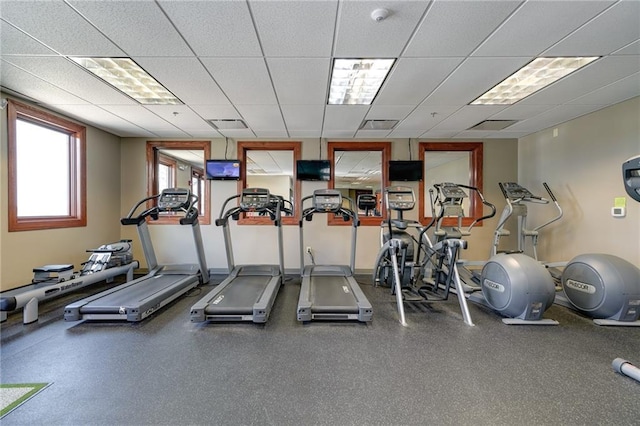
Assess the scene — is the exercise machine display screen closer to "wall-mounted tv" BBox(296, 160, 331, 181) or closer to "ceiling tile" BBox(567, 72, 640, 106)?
"wall-mounted tv" BBox(296, 160, 331, 181)

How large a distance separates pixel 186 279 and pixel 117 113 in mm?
2695

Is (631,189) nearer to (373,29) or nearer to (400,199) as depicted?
(400,199)

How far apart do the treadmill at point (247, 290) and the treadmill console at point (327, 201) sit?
610 mm

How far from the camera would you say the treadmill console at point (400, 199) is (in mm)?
3396

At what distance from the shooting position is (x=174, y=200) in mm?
3662

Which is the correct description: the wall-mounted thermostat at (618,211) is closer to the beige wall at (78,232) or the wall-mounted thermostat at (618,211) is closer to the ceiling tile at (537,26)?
the ceiling tile at (537,26)

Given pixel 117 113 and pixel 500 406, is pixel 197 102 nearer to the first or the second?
pixel 117 113

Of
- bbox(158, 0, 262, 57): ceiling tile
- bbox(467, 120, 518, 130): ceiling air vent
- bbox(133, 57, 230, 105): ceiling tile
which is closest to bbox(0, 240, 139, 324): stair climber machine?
bbox(133, 57, 230, 105): ceiling tile

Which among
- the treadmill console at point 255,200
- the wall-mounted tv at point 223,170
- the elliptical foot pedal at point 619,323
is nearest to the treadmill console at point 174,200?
the treadmill console at point 255,200

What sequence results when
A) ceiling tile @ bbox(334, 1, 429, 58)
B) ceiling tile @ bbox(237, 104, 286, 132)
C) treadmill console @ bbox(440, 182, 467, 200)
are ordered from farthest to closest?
treadmill console @ bbox(440, 182, 467, 200), ceiling tile @ bbox(237, 104, 286, 132), ceiling tile @ bbox(334, 1, 429, 58)

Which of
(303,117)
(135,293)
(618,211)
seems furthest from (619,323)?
(135,293)

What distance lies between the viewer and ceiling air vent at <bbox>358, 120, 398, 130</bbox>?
12.8 feet

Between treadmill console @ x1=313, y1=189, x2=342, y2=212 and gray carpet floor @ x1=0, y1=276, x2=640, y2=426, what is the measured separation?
5.21 feet

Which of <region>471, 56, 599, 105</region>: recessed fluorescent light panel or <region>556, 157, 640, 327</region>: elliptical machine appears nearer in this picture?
<region>471, 56, 599, 105</region>: recessed fluorescent light panel
